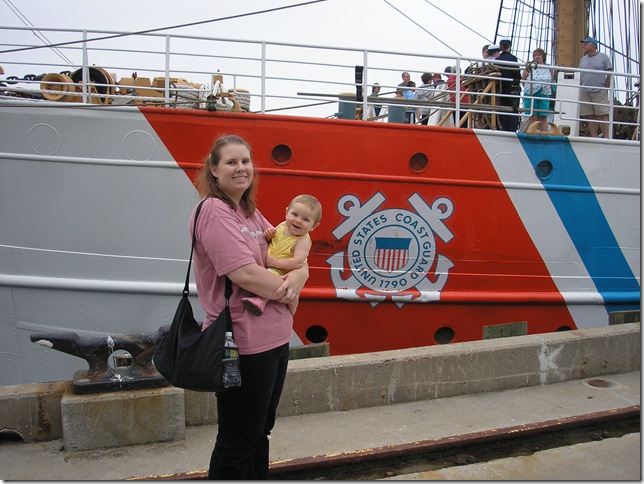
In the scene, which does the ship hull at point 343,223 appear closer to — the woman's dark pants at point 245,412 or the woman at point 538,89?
the woman at point 538,89

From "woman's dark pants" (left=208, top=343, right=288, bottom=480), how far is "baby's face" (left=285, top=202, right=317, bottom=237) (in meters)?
0.40

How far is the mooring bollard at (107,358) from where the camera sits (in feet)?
9.30

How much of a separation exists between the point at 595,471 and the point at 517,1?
1360 cm

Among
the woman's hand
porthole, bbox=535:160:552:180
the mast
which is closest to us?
the woman's hand

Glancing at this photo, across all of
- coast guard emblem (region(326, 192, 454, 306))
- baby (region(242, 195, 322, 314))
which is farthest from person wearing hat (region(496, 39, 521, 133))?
baby (region(242, 195, 322, 314))

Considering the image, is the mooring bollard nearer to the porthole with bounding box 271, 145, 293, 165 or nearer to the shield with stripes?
the porthole with bounding box 271, 145, 293, 165

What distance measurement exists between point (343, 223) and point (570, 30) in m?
7.55

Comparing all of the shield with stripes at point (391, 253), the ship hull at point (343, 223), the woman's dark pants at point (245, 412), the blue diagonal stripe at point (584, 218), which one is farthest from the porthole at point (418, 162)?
the woman's dark pants at point (245, 412)

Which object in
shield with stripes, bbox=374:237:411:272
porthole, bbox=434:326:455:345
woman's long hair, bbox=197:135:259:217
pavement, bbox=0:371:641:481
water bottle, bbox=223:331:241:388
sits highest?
woman's long hair, bbox=197:135:259:217

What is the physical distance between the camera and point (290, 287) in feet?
6.42

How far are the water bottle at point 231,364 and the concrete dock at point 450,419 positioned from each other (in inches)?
36.6

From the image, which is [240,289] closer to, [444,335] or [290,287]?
[290,287]

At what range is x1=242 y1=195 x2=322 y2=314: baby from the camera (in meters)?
2.05

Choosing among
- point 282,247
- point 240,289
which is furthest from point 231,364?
point 282,247
